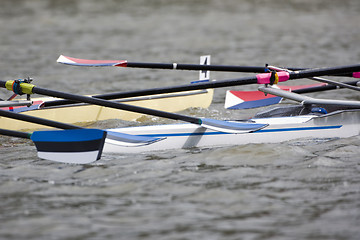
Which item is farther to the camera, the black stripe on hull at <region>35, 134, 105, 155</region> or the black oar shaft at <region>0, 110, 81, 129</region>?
the black oar shaft at <region>0, 110, 81, 129</region>

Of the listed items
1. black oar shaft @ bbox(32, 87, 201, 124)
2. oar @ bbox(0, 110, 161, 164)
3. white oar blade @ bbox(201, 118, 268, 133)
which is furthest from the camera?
white oar blade @ bbox(201, 118, 268, 133)

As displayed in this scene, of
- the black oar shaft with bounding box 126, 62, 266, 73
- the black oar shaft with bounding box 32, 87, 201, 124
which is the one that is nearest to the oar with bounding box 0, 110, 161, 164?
the black oar shaft with bounding box 32, 87, 201, 124

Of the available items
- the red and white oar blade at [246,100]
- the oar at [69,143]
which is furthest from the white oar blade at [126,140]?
the red and white oar blade at [246,100]

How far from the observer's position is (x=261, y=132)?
6406 mm

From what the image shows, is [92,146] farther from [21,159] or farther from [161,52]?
[161,52]

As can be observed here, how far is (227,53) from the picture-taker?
51.2 ft

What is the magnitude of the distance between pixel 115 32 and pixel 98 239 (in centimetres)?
1617

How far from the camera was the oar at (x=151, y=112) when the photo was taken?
19.3 ft

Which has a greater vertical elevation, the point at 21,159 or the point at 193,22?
the point at 193,22

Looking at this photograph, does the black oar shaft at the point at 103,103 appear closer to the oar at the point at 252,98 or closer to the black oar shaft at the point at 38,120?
the black oar shaft at the point at 38,120

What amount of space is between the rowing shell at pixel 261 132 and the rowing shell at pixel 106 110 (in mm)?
1422

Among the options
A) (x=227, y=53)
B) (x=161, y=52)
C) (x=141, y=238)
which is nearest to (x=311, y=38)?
(x=227, y=53)

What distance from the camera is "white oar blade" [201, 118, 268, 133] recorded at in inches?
241

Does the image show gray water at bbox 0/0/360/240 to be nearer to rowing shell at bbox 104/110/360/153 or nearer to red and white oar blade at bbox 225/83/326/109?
rowing shell at bbox 104/110/360/153
